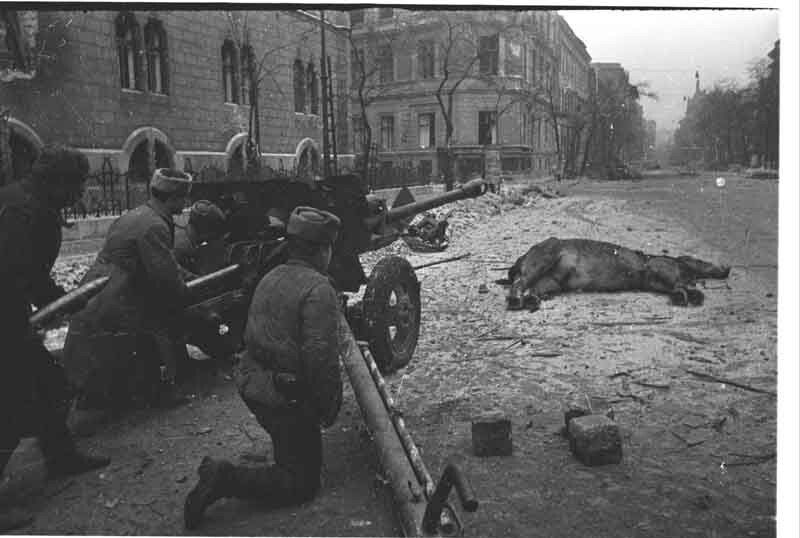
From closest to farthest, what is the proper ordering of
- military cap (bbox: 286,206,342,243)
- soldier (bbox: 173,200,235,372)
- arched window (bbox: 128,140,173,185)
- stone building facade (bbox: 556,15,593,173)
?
military cap (bbox: 286,206,342,243) → stone building facade (bbox: 556,15,593,173) → soldier (bbox: 173,200,235,372) → arched window (bbox: 128,140,173,185)

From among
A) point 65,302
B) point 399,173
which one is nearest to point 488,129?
point 399,173

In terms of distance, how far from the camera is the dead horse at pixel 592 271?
24.7 ft

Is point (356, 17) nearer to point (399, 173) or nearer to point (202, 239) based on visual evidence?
point (202, 239)

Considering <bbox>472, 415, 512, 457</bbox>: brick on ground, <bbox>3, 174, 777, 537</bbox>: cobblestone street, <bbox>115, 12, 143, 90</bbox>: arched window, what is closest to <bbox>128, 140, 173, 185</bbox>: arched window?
<bbox>115, 12, 143, 90</bbox>: arched window

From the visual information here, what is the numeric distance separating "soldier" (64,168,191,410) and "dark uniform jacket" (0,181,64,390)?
0.78m

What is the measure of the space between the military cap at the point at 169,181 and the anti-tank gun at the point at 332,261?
2.57 feet

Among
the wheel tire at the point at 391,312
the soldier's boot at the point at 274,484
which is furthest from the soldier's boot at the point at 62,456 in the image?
the wheel tire at the point at 391,312

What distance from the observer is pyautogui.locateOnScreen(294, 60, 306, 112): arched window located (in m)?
10.2

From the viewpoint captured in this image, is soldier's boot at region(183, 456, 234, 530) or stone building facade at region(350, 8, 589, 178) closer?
soldier's boot at region(183, 456, 234, 530)

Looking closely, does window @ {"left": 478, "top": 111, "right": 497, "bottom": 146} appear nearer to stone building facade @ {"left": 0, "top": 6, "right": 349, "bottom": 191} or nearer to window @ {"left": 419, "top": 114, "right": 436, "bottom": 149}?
window @ {"left": 419, "top": 114, "right": 436, "bottom": 149}

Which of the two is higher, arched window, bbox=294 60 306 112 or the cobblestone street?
arched window, bbox=294 60 306 112

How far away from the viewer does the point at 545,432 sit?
157 inches

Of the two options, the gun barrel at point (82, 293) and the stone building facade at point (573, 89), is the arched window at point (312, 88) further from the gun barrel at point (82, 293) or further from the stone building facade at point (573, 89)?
the gun barrel at point (82, 293)

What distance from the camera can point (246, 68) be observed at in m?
9.00
